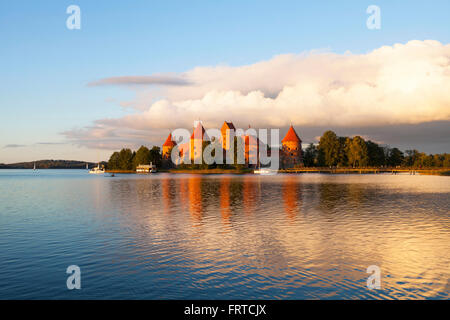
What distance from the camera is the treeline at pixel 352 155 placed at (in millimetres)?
149625

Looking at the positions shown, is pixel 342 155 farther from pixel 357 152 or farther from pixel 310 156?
pixel 310 156

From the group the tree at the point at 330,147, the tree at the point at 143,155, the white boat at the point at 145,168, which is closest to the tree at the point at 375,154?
the tree at the point at 330,147

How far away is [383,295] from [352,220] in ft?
45.6

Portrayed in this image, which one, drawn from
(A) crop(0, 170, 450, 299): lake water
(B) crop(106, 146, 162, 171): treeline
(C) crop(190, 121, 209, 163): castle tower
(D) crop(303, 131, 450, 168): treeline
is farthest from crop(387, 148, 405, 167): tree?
(A) crop(0, 170, 450, 299): lake water

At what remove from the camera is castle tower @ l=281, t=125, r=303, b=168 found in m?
188

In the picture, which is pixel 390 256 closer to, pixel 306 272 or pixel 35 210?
pixel 306 272

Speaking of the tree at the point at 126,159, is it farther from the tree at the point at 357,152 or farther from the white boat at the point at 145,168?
the tree at the point at 357,152

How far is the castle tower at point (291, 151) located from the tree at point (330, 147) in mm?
32711

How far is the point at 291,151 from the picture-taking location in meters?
191

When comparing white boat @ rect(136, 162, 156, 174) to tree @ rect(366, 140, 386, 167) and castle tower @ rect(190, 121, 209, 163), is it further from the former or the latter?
tree @ rect(366, 140, 386, 167)

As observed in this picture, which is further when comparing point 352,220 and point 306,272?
point 352,220

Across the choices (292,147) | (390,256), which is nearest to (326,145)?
(292,147)
